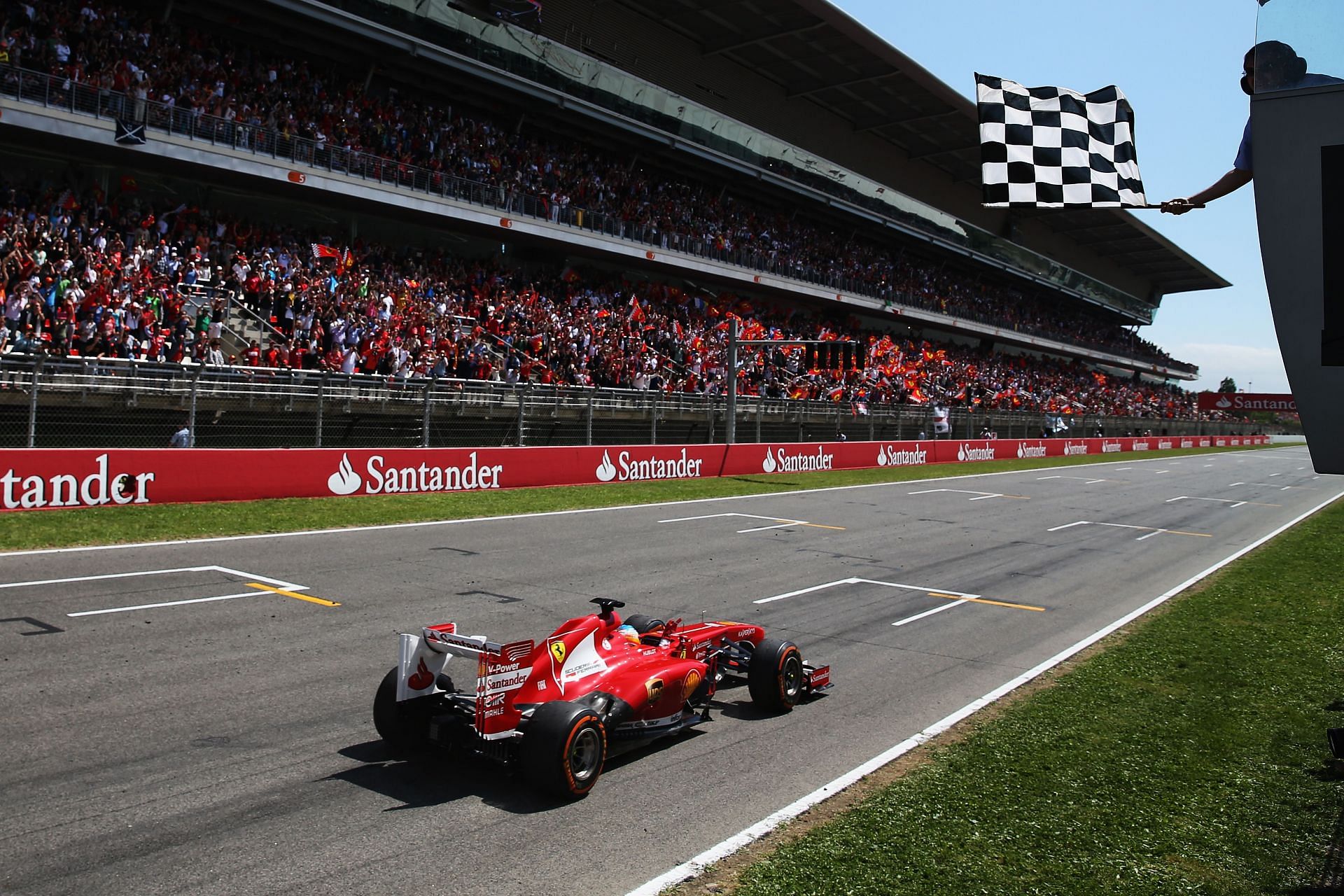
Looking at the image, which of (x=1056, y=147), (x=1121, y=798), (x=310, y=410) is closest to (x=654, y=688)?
(x=1121, y=798)

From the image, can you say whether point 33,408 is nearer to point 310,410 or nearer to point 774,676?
point 310,410

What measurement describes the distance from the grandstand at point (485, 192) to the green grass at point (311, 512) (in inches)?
135

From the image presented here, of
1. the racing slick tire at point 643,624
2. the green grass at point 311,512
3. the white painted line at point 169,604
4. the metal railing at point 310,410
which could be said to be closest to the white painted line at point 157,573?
the white painted line at point 169,604

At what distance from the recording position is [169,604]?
9.66 metres

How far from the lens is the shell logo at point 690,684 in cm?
662

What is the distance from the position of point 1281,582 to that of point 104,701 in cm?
1445

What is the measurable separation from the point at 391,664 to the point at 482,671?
237 centimetres

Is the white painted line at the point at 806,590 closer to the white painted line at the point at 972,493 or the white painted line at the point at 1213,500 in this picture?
the white painted line at the point at 972,493

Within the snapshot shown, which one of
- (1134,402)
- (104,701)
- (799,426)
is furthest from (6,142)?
(1134,402)

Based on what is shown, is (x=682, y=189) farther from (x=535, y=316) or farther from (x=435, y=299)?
(x=435, y=299)

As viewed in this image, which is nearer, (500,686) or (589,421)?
(500,686)

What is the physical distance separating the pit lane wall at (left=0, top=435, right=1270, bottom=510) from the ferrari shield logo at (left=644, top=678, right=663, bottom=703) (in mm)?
12144

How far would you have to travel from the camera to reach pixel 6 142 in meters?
22.9

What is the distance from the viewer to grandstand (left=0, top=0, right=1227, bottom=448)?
2211cm
